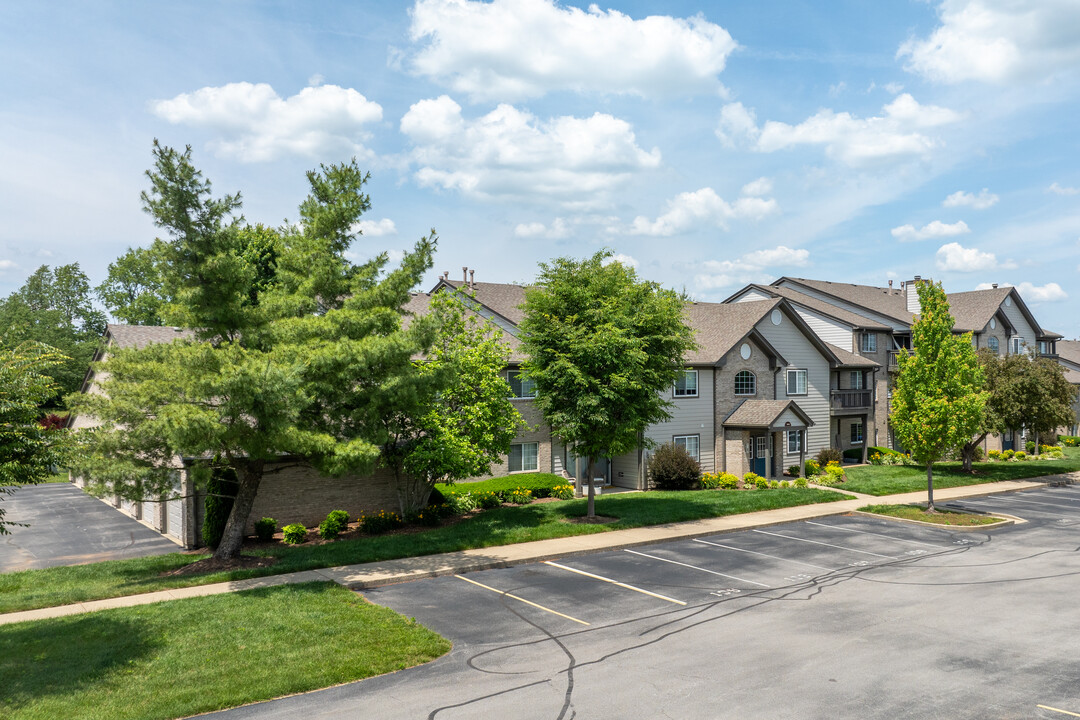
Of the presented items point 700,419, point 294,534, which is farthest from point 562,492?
point 294,534

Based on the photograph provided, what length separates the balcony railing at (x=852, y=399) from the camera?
4216 centimetres

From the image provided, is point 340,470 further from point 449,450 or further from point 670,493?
point 670,493

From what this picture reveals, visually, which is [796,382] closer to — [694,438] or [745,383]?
[745,383]

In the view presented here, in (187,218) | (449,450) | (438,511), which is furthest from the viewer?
(438,511)

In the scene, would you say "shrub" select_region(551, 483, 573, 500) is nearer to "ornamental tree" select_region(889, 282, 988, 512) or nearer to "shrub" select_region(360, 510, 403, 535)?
"shrub" select_region(360, 510, 403, 535)

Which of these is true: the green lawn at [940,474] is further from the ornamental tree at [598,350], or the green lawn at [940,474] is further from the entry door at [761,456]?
the ornamental tree at [598,350]

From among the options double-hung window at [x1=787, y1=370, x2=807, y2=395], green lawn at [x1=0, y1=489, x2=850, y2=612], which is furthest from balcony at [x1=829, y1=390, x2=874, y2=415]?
green lawn at [x1=0, y1=489, x2=850, y2=612]

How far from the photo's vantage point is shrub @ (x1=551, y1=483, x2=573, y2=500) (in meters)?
29.2

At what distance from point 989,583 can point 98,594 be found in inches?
792

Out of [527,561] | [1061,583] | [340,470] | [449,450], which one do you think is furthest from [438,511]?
[1061,583]

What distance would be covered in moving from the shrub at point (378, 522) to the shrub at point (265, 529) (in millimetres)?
2651

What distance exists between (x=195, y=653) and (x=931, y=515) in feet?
79.5

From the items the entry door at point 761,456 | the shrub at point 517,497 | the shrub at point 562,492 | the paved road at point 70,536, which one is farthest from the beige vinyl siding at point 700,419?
the paved road at point 70,536

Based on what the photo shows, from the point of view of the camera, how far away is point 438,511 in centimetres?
2428
